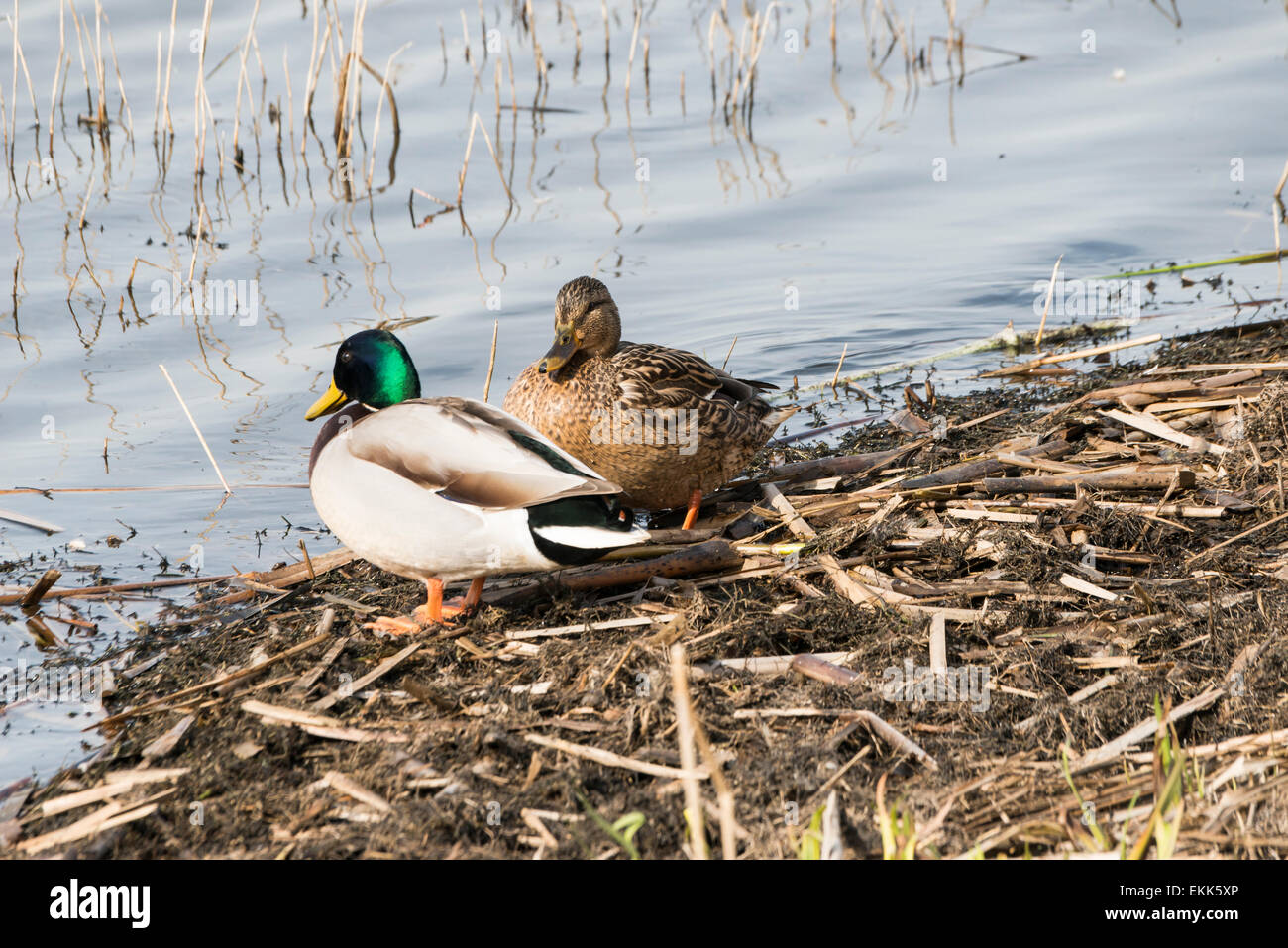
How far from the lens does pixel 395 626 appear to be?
157 inches

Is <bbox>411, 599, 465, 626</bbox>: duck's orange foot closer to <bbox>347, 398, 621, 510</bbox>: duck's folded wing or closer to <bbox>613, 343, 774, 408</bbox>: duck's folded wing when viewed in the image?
<bbox>347, 398, 621, 510</bbox>: duck's folded wing

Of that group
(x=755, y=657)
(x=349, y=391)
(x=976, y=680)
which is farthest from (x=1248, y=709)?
(x=349, y=391)

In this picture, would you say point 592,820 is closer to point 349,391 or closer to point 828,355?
point 349,391

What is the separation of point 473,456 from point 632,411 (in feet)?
3.41

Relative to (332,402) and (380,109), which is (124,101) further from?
(332,402)

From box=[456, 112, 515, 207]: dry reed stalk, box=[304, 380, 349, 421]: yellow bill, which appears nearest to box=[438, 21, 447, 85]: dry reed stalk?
box=[456, 112, 515, 207]: dry reed stalk

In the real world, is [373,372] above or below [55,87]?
below

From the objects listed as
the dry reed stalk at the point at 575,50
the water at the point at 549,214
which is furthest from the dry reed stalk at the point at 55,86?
the dry reed stalk at the point at 575,50

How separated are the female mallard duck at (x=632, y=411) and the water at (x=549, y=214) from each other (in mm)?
1301

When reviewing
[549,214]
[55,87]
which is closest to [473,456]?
[549,214]

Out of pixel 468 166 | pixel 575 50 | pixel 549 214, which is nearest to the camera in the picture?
pixel 549 214

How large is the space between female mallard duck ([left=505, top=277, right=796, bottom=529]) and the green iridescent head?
59cm

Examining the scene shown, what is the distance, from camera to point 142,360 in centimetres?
711

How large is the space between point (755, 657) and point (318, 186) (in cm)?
693
